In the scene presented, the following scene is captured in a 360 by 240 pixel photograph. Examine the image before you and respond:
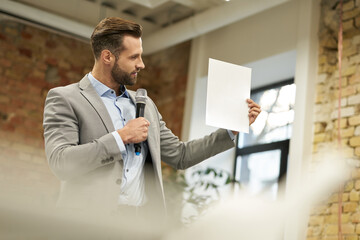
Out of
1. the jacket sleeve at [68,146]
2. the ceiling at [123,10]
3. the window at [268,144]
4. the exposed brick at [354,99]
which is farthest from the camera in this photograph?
the ceiling at [123,10]

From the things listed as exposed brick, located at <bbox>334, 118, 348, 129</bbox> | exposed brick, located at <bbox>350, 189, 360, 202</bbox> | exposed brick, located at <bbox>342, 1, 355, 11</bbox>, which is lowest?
exposed brick, located at <bbox>350, 189, 360, 202</bbox>

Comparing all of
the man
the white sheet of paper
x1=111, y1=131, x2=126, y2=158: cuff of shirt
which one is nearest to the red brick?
the man

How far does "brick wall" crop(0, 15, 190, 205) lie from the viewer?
5.42 meters

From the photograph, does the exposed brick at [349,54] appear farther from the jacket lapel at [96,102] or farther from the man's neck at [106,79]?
the jacket lapel at [96,102]

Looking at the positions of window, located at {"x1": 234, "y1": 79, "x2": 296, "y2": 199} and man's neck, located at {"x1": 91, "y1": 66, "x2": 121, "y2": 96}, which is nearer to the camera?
man's neck, located at {"x1": 91, "y1": 66, "x2": 121, "y2": 96}

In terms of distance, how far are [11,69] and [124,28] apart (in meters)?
3.93

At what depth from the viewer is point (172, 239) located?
2.81 feet

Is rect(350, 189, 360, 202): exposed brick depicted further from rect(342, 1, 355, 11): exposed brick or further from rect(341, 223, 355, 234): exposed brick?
rect(342, 1, 355, 11): exposed brick

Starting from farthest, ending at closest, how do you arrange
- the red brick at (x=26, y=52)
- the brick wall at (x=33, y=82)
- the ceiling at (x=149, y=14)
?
the red brick at (x=26, y=52)
the brick wall at (x=33, y=82)
the ceiling at (x=149, y=14)

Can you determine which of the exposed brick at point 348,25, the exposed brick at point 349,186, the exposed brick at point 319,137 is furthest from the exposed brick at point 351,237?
the exposed brick at point 348,25

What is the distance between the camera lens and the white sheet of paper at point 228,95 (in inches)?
70.4

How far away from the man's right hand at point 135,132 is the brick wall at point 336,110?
8.26 ft

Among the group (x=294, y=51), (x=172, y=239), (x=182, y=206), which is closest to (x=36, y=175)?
(x=182, y=206)

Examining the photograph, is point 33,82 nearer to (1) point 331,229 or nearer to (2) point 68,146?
(1) point 331,229
